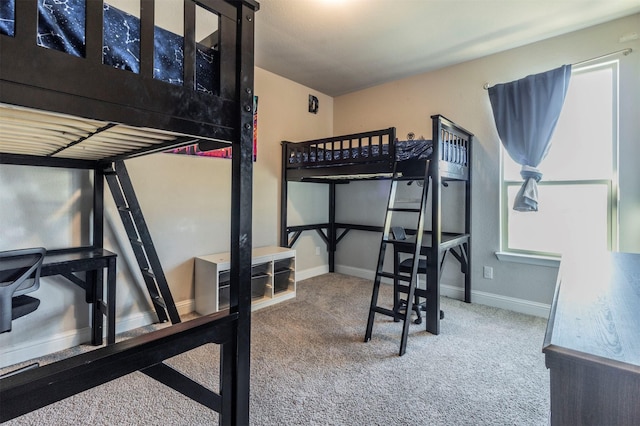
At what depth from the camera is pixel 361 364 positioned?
195cm

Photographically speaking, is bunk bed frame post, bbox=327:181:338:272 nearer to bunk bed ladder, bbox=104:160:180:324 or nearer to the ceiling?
the ceiling

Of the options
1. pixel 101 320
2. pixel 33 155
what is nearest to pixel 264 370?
pixel 101 320

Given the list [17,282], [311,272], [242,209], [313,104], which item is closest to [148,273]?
[17,282]

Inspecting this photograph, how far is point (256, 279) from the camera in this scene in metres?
3.01

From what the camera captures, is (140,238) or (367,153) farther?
(367,153)

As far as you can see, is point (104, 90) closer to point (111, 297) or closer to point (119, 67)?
point (119, 67)

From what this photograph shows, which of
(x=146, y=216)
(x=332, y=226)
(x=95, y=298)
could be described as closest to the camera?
(x=95, y=298)

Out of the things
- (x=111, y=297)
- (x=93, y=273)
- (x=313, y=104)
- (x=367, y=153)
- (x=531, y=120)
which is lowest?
(x=111, y=297)

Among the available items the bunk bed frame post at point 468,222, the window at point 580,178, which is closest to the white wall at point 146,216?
the bunk bed frame post at point 468,222

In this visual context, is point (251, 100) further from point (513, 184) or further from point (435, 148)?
point (513, 184)

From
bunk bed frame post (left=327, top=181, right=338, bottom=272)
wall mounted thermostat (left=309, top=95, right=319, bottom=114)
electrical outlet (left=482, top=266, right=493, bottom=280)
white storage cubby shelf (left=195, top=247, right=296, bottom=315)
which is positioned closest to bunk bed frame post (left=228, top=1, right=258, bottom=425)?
white storage cubby shelf (left=195, top=247, right=296, bottom=315)

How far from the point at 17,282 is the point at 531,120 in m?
3.79

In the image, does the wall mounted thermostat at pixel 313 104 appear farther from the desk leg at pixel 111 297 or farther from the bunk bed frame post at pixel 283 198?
the desk leg at pixel 111 297

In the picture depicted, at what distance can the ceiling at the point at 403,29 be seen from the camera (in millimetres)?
2277
